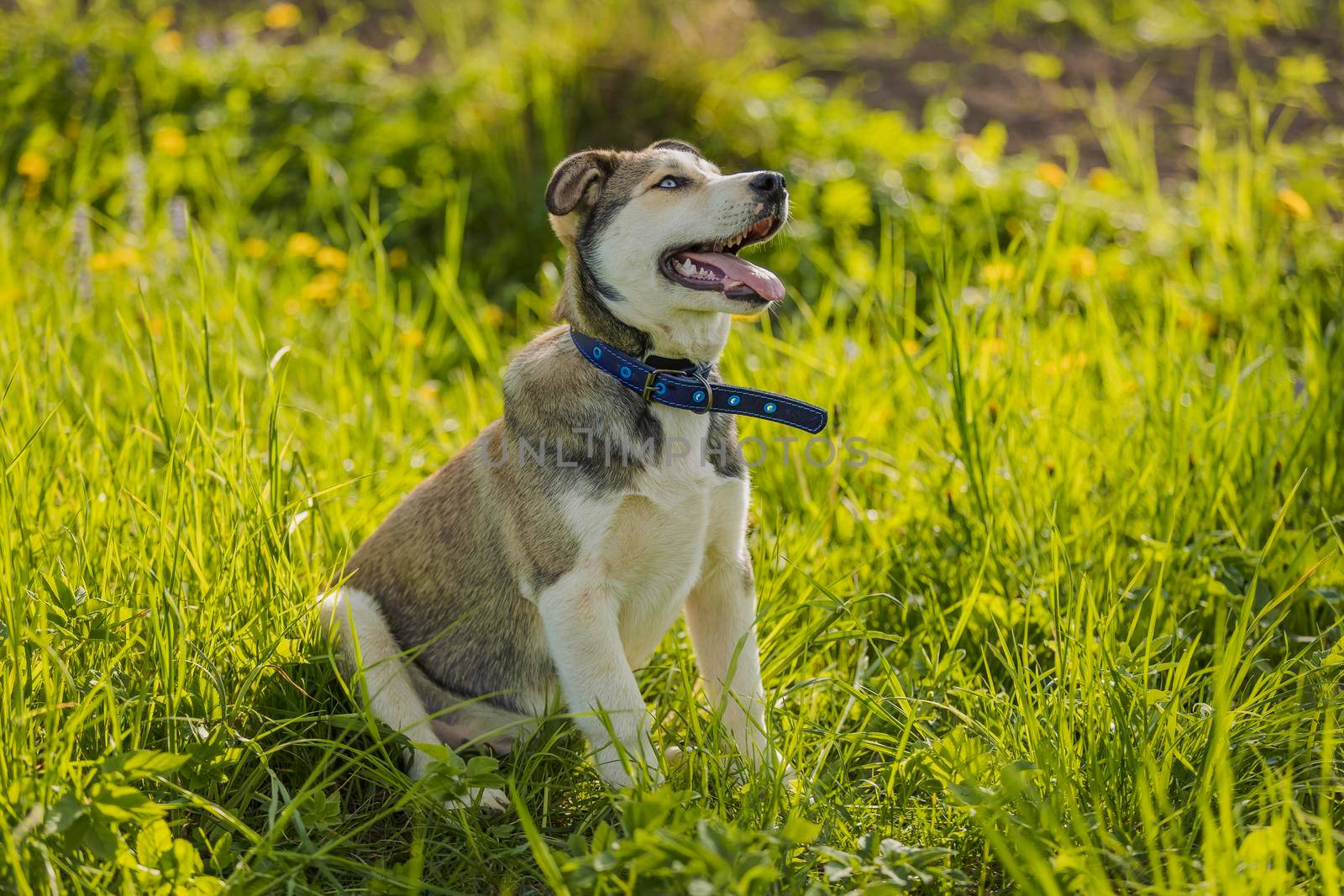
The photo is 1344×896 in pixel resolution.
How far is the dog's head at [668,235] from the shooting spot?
2615mm

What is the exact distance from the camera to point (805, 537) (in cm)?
327

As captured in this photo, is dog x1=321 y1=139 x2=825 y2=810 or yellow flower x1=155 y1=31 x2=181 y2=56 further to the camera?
yellow flower x1=155 y1=31 x2=181 y2=56

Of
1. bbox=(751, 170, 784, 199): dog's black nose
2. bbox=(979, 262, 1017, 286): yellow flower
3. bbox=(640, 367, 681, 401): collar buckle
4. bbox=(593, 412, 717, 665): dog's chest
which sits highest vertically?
bbox=(751, 170, 784, 199): dog's black nose

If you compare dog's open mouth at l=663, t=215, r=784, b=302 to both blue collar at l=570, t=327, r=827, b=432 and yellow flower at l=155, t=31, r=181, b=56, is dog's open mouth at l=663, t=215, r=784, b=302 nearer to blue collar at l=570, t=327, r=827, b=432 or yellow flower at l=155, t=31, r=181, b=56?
blue collar at l=570, t=327, r=827, b=432

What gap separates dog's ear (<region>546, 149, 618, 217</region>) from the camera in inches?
107

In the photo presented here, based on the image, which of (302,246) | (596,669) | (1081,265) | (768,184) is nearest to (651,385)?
(768,184)

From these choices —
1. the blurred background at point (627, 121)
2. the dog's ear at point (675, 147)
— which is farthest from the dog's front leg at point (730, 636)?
the blurred background at point (627, 121)

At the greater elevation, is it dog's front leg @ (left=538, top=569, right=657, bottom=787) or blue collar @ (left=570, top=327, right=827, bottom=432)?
blue collar @ (left=570, top=327, right=827, bottom=432)

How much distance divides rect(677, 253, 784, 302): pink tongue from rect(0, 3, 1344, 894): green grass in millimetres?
751

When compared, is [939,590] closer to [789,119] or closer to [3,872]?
[3,872]

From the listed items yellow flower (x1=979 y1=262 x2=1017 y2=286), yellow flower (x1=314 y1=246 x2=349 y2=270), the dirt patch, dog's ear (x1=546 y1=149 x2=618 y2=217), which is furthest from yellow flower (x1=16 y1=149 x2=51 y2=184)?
the dirt patch

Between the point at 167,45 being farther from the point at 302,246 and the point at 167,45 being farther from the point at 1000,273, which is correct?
the point at 1000,273

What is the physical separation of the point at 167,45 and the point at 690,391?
224 inches

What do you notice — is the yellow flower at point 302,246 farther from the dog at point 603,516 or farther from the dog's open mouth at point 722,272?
the dog's open mouth at point 722,272
